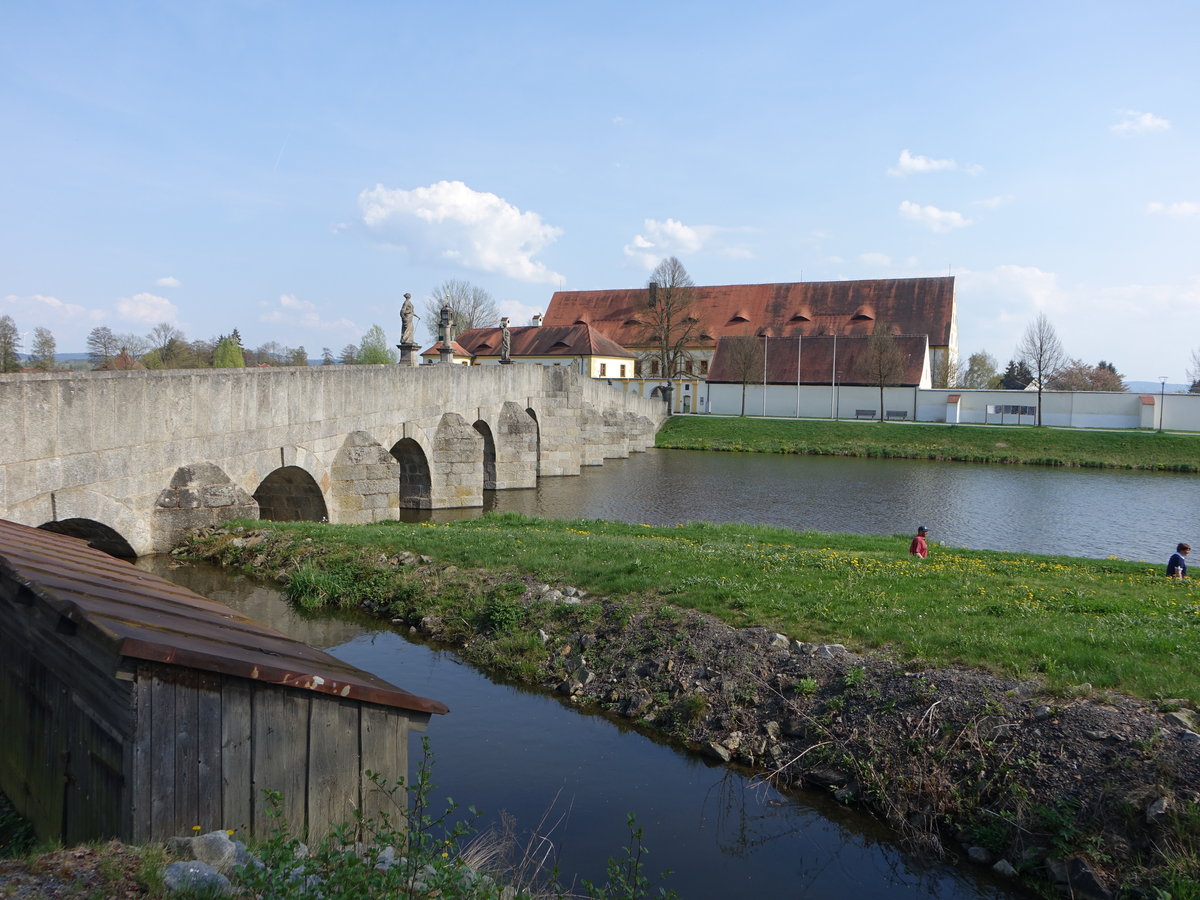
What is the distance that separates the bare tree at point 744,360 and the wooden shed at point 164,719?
54.9 m

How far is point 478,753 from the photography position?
7.62 meters

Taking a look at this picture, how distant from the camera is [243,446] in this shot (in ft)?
46.0

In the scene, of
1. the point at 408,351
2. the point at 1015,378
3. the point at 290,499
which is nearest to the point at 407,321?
the point at 408,351

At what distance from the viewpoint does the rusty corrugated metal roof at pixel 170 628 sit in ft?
13.4

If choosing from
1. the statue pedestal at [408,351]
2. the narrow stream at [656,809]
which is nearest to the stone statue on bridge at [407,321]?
the statue pedestal at [408,351]

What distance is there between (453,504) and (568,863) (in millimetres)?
17763

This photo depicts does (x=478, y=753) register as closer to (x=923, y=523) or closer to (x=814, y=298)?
(x=923, y=523)

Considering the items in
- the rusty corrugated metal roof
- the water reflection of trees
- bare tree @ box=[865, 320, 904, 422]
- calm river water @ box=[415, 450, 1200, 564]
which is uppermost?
bare tree @ box=[865, 320, 904, 422]

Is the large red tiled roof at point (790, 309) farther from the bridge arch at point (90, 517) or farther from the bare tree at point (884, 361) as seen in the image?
the bridge arch at point (90, 517)

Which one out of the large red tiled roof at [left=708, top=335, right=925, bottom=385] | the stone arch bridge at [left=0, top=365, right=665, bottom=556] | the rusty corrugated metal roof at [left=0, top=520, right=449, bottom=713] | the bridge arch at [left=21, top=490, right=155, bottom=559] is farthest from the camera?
the large red tiled roof at [left=708, top=335, right=925, bottom=385]

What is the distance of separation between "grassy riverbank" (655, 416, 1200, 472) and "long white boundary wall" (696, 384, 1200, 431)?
672cm

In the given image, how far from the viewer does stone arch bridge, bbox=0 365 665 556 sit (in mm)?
9852

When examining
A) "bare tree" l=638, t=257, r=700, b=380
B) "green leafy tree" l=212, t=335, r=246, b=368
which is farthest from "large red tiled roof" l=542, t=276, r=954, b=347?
"green leafy tree" l=212, t=335, r=246, b=368

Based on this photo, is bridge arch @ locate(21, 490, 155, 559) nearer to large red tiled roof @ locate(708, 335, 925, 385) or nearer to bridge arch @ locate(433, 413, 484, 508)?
bridge arch @ locate(433, 413, 484, 508)
